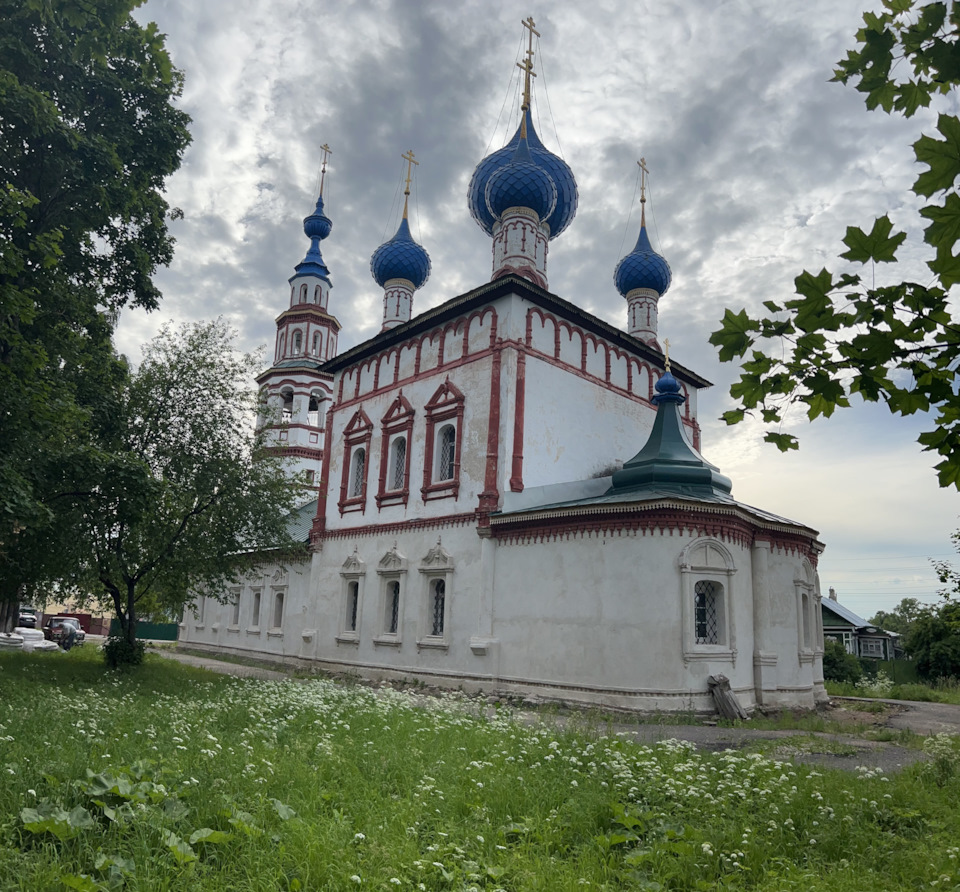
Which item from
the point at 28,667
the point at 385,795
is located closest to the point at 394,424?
the point at 28,667

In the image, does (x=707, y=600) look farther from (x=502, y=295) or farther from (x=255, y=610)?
(x=255, y=610)

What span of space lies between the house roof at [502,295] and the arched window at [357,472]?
2.77 m

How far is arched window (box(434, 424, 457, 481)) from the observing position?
17.9m

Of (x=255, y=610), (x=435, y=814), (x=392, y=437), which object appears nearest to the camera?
(x=435, y=814)

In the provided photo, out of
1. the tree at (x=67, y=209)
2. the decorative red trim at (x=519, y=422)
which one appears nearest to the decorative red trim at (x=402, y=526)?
the decorative red trim at (x=519, y=422)

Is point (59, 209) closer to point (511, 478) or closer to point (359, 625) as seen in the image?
point (511, 478)

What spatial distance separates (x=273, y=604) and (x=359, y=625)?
18.7ft

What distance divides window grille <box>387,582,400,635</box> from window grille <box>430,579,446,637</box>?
1430mm

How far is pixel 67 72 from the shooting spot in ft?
38.7

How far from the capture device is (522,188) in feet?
64.9

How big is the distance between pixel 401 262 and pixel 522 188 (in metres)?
6.59

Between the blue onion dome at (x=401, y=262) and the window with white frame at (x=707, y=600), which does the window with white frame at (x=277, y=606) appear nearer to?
the blue onion dome at (x=401, y=262)

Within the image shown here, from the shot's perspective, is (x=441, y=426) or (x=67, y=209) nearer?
(x=67, y=209)

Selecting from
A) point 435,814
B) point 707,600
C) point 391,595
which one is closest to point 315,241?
point 391,595
